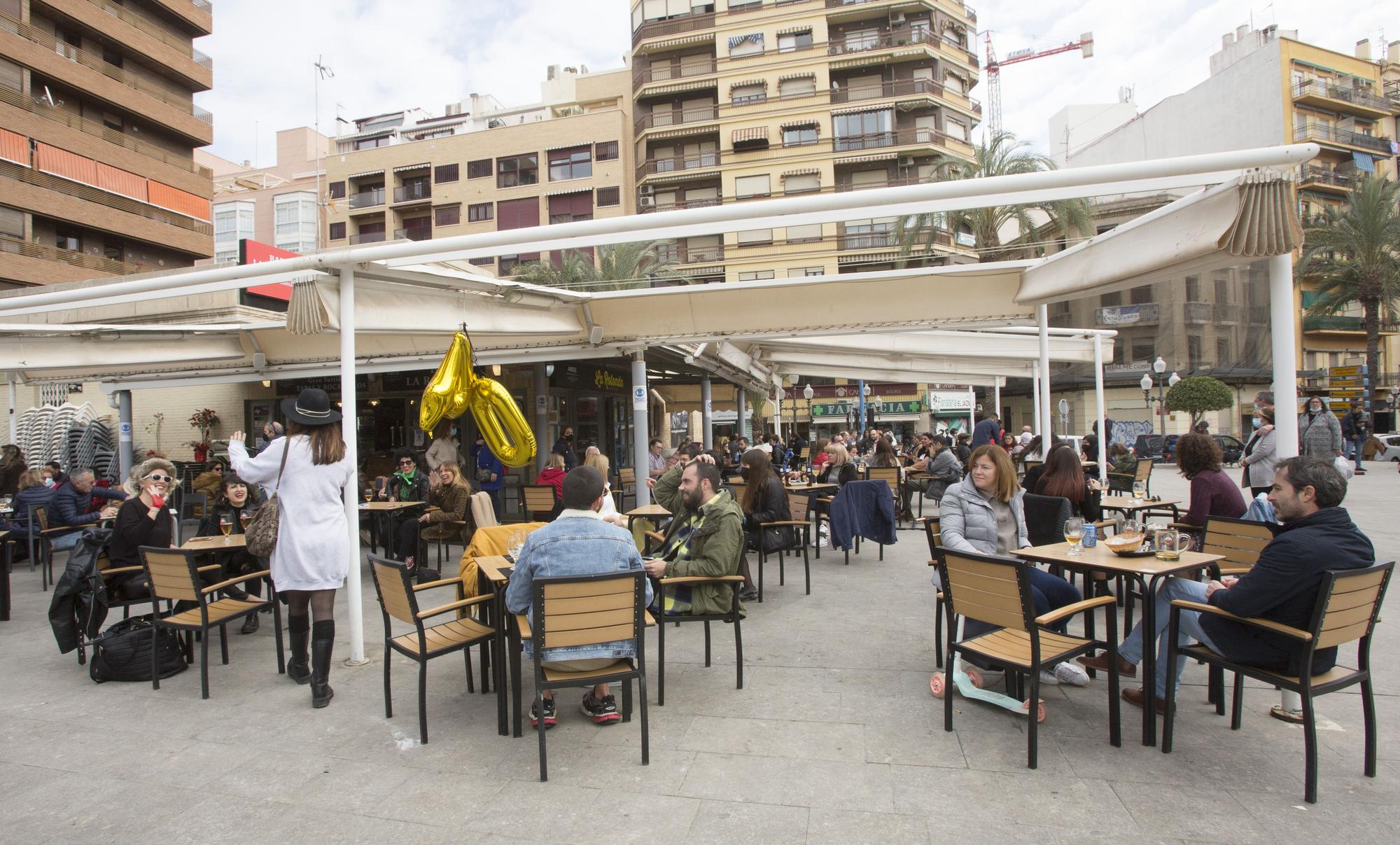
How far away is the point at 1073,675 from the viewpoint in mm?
4008

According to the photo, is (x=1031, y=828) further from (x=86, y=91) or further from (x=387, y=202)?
(x=387, y=202)

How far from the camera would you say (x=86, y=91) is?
91.7 ft

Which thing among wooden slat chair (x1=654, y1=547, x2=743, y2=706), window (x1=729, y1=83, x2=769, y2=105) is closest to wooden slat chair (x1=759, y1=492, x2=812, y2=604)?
wooden slat chair (x1=654, y1=547, x2=743, y2=706)

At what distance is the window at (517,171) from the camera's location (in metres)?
37.2

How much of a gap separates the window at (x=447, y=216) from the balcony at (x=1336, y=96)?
41583 mm

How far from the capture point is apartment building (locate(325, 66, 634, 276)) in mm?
36750

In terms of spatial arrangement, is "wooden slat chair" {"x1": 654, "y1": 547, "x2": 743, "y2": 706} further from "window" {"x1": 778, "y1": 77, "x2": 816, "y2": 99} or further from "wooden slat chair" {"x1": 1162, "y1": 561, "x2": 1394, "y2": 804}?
"window" {"x1": 778, "y1": 77, "x2": 816, "y2": 99}

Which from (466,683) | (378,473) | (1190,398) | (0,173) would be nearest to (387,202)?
(0,173)

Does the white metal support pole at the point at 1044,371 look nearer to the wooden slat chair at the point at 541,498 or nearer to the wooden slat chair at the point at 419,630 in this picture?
the wooden slat chair at the point at 541,498

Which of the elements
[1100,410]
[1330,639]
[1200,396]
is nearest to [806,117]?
[1200,396]

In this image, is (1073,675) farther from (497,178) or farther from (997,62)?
(997,62)

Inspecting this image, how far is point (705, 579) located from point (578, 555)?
39.9 inches

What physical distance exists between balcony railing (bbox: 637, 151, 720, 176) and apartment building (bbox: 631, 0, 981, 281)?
0.07m

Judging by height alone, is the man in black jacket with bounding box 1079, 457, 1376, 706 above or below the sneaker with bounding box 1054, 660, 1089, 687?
above
